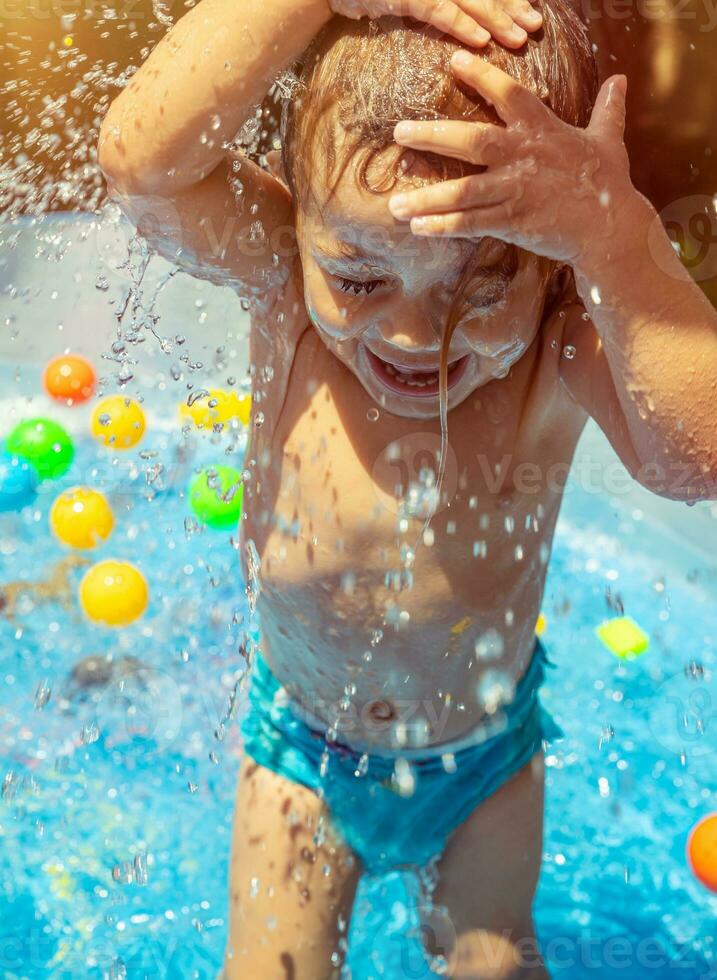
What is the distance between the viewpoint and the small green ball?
194 cm

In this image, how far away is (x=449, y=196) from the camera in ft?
2.44

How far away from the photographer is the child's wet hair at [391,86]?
0.77 metres

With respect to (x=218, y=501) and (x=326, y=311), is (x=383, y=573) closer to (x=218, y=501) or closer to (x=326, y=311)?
(x=326, y=311)

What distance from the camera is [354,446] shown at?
100cm

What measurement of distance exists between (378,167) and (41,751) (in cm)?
106

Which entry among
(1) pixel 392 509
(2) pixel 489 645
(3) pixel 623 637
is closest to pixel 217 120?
(1) pixel 392 509

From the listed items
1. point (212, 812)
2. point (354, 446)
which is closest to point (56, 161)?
point (212, 812)

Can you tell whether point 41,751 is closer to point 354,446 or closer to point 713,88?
point 354,446

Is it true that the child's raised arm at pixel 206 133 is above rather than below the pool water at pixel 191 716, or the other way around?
above

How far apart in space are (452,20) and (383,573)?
0.46 m

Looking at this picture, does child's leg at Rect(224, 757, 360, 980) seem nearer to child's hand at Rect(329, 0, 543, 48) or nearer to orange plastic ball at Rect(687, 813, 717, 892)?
orange plastic ball at Rect(687, 813, 717, 892)

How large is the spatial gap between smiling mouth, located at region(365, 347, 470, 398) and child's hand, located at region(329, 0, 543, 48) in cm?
25

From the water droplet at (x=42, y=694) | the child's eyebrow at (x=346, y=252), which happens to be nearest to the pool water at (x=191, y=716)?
the water droplet at (x=42, y=694)

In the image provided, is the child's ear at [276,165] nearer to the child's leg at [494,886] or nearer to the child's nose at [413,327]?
the child's nose at [413,327]
